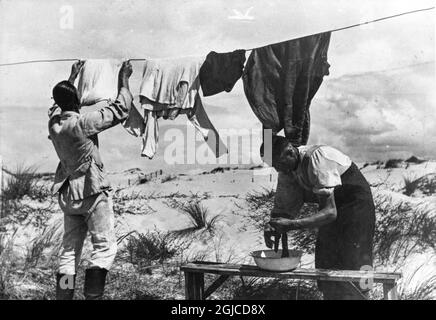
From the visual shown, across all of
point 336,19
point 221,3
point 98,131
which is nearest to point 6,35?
point 98,131

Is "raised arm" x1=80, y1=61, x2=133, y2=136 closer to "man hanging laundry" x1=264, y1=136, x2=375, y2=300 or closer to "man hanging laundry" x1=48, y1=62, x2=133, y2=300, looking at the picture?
"man hanging laundry" x1=48, y1=62, x2=133, y2=300

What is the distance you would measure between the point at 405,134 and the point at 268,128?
3.41 feet

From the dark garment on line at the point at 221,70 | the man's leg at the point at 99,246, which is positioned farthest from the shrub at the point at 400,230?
the man's leg at the point at 99,246

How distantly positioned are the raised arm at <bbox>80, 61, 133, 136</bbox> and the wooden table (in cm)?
121

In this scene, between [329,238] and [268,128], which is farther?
[268,128]

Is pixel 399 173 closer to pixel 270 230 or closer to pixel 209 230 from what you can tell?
pixel 270 230

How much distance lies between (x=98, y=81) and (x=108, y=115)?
434mm

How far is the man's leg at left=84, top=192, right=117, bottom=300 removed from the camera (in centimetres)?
391

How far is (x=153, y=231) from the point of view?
4367mm

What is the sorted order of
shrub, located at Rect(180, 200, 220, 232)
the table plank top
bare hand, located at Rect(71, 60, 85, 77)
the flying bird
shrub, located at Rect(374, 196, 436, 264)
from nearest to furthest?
the table plank top, shrub, located at Rect(374, 196, 436, 264), the flying bird, shrub, located at Rect(180, 200, 220, 232), bare hand, located at Rect(71, 60, 85, 77)

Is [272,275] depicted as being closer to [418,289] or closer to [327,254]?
[327,254]

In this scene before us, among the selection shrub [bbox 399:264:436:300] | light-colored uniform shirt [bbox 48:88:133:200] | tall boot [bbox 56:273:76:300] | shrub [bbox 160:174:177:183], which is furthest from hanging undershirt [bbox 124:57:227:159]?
shrub [bbox 399:264:436:300]

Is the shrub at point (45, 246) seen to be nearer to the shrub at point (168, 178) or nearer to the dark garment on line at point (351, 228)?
the shrub at point (168, 178)

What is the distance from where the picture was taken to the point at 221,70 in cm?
430
